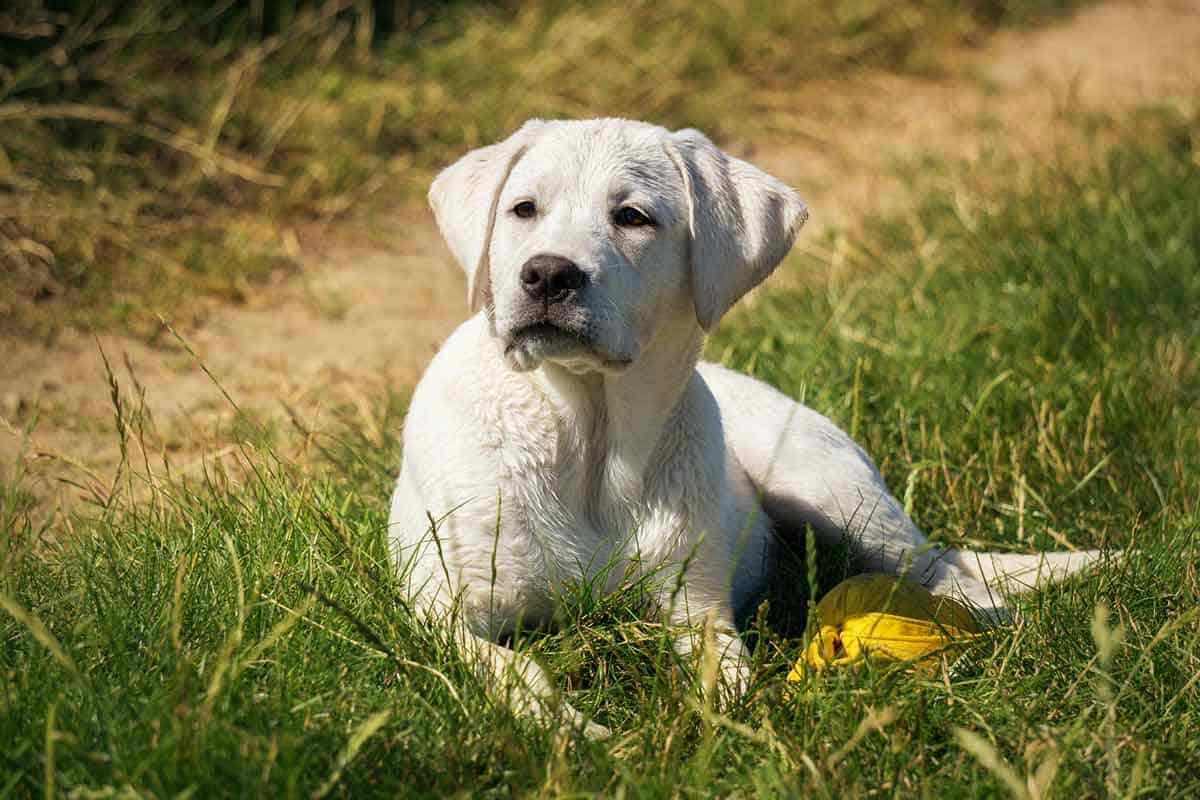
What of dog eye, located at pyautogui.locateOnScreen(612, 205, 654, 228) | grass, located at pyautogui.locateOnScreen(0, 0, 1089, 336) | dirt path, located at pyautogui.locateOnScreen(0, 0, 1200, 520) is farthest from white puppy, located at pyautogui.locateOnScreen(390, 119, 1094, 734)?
grass, located at pyautogui.locateOnScreen(0, 0, 1089, 336)

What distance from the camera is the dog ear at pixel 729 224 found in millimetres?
3172

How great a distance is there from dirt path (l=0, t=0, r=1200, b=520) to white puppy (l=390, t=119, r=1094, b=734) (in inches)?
29.6

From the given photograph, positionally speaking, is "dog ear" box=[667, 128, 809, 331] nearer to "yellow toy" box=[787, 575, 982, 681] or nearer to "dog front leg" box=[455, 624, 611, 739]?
"yellow toy" box=[787, 575, 982, 681]

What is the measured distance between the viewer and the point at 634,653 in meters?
3.05

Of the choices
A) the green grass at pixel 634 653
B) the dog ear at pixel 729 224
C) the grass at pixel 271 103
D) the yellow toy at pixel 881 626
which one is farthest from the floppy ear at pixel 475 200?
the grass at pixel 271 103

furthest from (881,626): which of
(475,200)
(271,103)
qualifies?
(271,103)

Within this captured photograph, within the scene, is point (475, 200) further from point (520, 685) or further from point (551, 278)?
point (520, 685)

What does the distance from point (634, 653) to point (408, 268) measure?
3995 mm

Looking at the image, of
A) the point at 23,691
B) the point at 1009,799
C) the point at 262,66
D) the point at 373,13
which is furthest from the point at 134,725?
the point at 373,13

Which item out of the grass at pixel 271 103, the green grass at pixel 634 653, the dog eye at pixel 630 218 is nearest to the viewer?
the green grass at pixel 634 653

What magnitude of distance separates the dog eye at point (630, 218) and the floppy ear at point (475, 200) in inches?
12.6

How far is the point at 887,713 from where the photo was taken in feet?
7.76

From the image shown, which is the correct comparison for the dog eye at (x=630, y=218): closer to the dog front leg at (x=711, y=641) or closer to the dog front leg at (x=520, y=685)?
the dog front leg at (x=711, y=641)

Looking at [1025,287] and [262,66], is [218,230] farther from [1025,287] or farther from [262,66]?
[1025,287]
